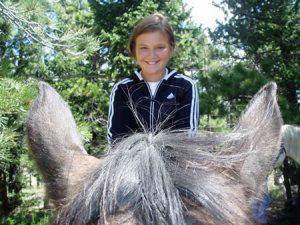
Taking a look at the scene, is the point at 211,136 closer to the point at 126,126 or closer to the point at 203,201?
the point at 203,201

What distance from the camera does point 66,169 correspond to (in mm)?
1339

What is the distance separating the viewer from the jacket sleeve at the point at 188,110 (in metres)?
1.80

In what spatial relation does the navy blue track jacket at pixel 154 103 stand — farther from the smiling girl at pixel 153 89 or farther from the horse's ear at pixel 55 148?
the horse's ear at pixel 55 148

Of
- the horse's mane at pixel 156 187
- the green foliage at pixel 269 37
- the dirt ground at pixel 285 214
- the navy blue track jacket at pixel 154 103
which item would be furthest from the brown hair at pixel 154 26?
the dirt ground at pixel 285 214

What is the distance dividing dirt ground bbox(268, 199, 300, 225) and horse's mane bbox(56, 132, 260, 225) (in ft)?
31.4

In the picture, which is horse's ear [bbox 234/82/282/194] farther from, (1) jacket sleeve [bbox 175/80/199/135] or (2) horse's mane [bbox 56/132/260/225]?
(1) jacket sleeve [bbox 175/80/199/135]

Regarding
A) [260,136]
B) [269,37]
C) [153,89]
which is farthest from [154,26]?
[269,37]

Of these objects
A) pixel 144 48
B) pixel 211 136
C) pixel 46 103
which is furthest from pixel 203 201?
pixel 144 48

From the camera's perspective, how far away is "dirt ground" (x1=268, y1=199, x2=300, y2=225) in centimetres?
1045

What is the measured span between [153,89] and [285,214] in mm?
10014

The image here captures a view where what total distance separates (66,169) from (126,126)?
511 mm

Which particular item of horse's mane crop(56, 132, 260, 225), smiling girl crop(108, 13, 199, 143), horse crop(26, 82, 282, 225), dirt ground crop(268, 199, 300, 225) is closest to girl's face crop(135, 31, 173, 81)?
smiling girl crop(108, 13, 199, 143)

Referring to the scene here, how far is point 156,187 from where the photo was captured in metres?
1.03

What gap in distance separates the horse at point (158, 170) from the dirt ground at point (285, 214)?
935 centimetres
